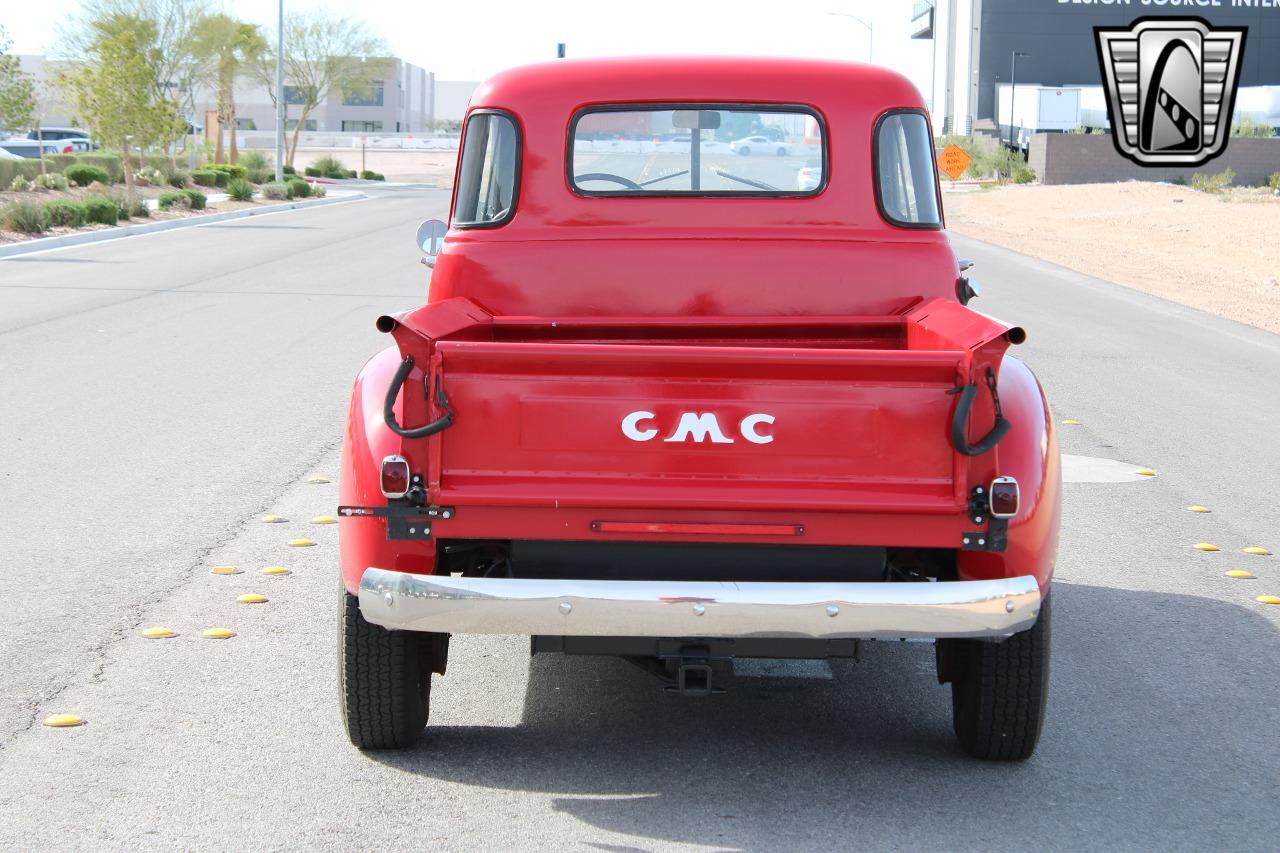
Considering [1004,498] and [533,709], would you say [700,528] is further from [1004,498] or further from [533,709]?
[533,709]

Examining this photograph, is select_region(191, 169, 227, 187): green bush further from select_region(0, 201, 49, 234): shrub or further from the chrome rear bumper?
the chrome rear bumper

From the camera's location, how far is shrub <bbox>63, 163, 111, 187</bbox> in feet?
128

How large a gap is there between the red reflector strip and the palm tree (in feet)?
196

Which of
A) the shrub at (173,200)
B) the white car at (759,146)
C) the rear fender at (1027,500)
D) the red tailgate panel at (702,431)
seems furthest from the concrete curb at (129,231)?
the rear fender at (1027,500)

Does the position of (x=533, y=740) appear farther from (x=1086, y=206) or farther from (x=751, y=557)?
(x=1086, y=206)

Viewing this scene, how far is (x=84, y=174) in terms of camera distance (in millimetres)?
39125

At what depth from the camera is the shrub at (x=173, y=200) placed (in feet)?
111

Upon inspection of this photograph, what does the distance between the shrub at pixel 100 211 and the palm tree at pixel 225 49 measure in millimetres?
32255

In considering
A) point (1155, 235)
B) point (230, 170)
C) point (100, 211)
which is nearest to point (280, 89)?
point (230, 170)

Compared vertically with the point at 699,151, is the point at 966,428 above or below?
below

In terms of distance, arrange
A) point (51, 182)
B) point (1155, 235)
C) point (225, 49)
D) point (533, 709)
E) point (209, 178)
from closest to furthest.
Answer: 1. point (533, 709)
2. point (1155, 235)
3. point (51, 182)
4. point (209, 178)
5. point (225, 49)

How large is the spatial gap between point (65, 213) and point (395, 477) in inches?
1022

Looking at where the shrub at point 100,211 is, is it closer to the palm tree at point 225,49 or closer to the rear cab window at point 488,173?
the rear cab window at point 488,173

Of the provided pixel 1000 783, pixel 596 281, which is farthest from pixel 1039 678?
pixel 596 281
